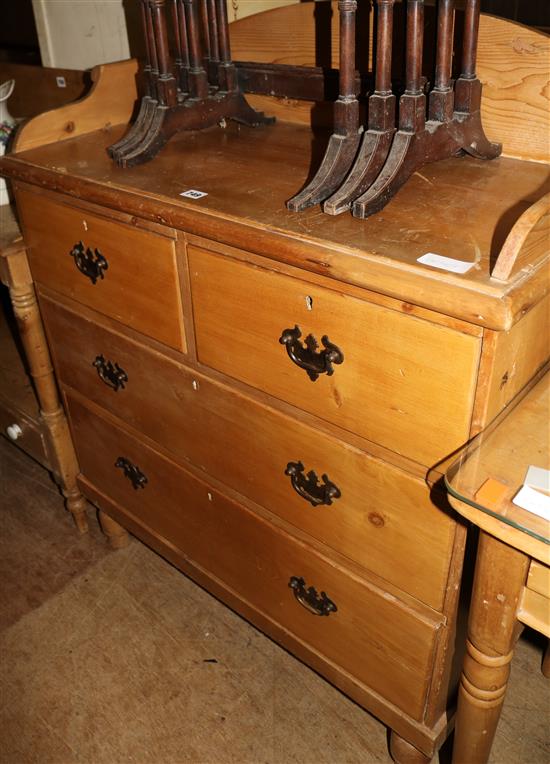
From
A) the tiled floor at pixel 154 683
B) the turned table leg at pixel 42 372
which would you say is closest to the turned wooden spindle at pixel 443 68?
the turned table leg at pixel 42 372

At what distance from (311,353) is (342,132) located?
363 millimetres

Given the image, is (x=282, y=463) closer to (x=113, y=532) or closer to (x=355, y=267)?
(x=355, y=267)

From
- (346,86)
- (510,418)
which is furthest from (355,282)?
(346,86)

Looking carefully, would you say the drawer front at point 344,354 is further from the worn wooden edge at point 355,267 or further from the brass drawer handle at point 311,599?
the brass drawer handle at point 311,599

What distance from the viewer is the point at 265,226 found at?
3.36 ft

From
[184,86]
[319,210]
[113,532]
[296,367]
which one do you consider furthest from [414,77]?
[113,532]

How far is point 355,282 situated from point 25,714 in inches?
49.9

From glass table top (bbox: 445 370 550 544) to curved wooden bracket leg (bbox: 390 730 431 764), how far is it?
749 mm

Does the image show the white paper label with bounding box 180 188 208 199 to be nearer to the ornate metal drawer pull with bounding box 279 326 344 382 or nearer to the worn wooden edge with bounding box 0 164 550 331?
the worn wooden edge with bounding box 0 164 550 331

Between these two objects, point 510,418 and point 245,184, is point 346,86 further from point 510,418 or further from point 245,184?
point 510,418

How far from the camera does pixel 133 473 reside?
1.65 m

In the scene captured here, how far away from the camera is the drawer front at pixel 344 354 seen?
2.96ft

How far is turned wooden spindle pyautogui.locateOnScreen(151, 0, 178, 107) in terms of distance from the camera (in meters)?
1.31

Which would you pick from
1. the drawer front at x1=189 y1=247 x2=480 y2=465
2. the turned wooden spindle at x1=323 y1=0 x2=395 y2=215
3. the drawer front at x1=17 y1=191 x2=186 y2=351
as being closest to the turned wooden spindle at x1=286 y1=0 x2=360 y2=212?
the turned wooden spindle at x1=323 y1=0 x2=395 y2=215
